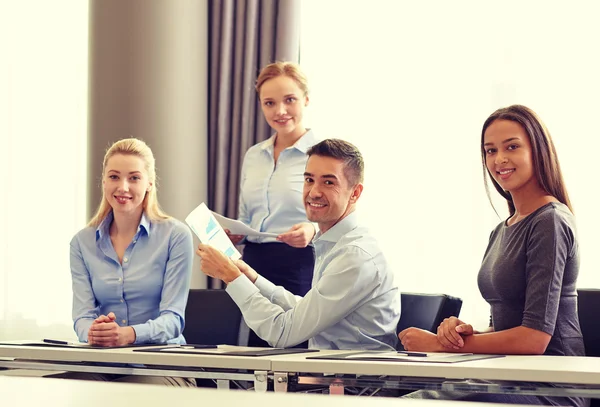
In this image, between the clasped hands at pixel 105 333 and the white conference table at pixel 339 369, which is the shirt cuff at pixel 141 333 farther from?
the white conference table at pixel 339 369

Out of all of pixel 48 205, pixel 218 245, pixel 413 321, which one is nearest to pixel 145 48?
pixel 48 205

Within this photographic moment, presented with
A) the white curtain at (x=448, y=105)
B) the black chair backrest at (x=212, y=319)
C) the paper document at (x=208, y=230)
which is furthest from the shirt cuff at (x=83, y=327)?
the white curtain at (x=448, y=105)

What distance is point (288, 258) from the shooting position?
11.7ft

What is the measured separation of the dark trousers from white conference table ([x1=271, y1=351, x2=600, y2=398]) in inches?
55.1

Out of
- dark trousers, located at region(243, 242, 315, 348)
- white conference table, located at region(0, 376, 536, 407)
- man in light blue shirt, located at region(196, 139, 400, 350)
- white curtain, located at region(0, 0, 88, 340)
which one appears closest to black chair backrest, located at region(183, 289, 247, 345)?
man in light blue shirt, located at region(196, 139, 400, 350)

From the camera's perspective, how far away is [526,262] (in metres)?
2.48

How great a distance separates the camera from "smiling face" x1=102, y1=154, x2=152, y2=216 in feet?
10.6

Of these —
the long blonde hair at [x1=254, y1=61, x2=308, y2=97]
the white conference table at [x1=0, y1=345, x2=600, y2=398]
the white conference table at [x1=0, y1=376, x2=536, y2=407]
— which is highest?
the long blonde hair at [x1=254, y1=61, x2=308, y2=97]

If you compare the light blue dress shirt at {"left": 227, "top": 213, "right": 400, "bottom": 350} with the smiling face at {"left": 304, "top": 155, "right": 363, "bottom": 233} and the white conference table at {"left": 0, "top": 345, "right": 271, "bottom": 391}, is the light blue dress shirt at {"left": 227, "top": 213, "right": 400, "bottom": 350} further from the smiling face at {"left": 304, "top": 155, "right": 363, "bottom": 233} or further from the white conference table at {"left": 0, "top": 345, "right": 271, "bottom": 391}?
the white conference table at {"left": 0, "top": 345, "right": 271, "bottom": 391}

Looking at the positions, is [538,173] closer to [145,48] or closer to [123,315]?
[123,315]

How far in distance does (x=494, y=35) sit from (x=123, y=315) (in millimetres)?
2462

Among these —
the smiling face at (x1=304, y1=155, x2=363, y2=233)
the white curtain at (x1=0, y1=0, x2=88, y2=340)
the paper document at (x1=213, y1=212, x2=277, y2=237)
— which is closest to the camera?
the smiling face at (x1=304, y1=155, x2=363, y2=233)

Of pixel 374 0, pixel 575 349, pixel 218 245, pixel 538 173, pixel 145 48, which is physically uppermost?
pixel 374 0

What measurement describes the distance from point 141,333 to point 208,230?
419 mm
